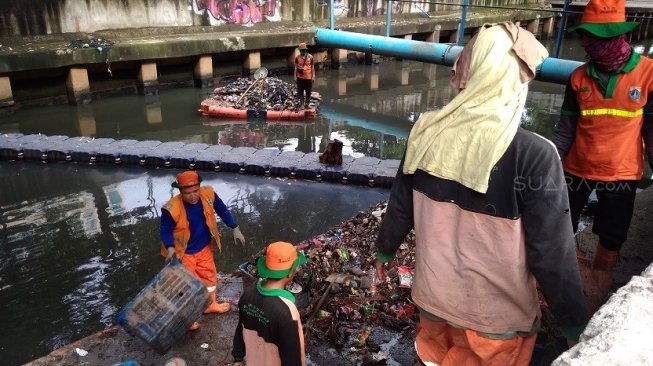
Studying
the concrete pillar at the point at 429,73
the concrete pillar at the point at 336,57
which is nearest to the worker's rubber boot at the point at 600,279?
the concrete pillar at the point at 429,73

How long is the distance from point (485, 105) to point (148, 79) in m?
13.2

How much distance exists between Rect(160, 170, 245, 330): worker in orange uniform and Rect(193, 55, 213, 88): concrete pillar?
11.3m

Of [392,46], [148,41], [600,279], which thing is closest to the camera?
[600,279]

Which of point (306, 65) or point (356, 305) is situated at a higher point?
point (306, 65)

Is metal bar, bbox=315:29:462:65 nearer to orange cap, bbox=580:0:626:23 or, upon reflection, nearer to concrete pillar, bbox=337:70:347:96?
concrete pillar, bbox=337:70:347:96

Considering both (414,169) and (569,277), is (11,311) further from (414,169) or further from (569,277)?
(569,277)

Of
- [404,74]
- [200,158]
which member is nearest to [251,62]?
[404,74]

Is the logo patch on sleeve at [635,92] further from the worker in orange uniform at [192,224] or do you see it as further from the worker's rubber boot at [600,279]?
the worker in orange uniform at [192,224]

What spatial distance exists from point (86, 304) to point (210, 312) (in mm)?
1319

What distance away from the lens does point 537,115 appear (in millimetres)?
11789

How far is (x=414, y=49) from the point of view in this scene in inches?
497

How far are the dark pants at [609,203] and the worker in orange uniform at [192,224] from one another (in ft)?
8.13

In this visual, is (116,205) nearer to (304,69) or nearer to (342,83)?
(304,69)

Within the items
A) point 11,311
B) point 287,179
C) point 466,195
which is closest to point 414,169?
point 466,195
